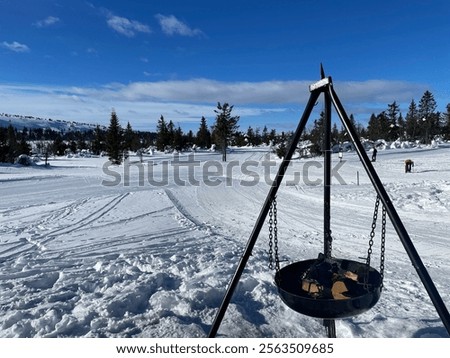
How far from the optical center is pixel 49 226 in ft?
32.6

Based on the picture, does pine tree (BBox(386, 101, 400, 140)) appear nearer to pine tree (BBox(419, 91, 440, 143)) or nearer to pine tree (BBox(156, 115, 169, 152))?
pine tree (BBox(419, 91, 440, 143))

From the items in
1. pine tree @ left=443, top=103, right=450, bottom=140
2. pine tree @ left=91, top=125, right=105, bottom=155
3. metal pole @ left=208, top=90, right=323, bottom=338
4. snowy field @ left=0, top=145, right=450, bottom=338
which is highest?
pine tree @ left=443, top=103, right=450, bottom=140

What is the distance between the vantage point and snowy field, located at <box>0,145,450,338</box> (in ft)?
14.3

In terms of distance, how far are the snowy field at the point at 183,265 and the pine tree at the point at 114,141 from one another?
120 ft

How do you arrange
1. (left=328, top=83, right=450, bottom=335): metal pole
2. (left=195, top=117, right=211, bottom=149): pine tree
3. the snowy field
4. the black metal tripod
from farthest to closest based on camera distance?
(left=195, top=117, right=211, bottom=149): pine tree < the snowy field < the black metal tripod < (left=328, top=83, right=450, bottom=335): metal pole

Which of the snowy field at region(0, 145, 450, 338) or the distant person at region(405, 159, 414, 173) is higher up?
the distant person at region(405, 159, 414, 173)

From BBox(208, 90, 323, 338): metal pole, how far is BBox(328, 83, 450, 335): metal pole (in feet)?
0.95

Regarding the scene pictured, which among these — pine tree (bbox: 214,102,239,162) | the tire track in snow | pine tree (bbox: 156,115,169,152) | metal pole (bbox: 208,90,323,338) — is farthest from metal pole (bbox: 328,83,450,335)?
pine tree (bbox: 156,115,169,152)

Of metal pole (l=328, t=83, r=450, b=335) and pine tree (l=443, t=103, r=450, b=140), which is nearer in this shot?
metal pole (l=328, t=83, r=450, b=335)

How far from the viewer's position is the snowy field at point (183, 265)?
436 cm

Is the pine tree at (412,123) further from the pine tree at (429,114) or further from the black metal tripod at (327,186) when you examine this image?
the black metal tripod at (327,186)

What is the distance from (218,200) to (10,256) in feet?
29.0
